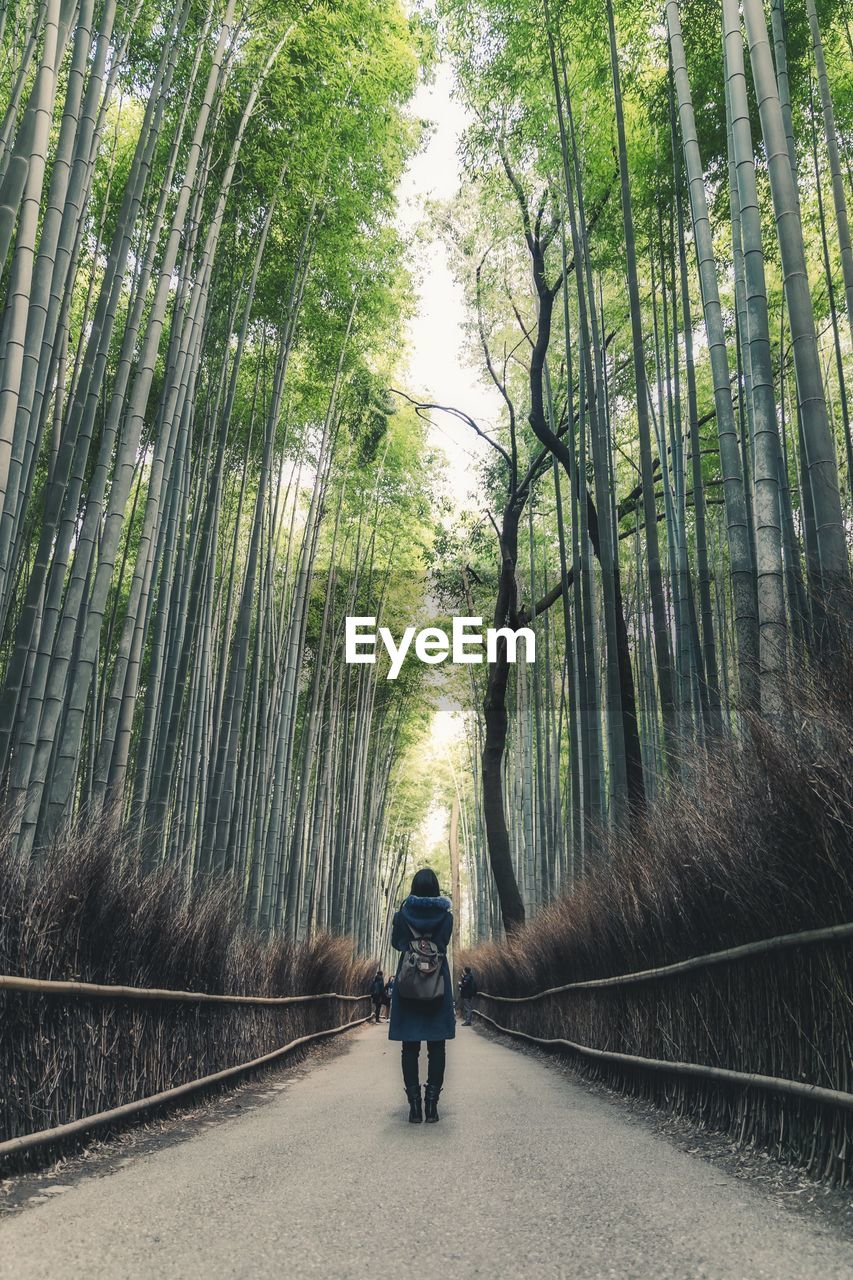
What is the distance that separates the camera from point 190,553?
5.28 m

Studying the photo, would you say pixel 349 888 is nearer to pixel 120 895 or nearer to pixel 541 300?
pixel 541 300

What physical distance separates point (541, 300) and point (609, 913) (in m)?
5.82

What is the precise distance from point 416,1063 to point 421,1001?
218 millimetres

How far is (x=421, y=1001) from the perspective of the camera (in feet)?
10.6

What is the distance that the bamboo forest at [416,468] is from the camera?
107 inches

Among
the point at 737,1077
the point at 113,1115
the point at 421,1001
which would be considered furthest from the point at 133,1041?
the point at 737,1077

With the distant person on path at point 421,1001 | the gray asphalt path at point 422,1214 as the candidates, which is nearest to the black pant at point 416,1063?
the distant person on path at point 421,1001

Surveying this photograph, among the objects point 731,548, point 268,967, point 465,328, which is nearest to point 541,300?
point 465,328

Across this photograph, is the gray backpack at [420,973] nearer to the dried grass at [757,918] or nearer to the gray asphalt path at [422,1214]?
the gray asphalt path at [422,1214]

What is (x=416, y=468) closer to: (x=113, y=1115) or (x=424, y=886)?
(x=424, y=886)

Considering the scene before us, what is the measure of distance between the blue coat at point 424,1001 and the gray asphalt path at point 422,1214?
0.29m

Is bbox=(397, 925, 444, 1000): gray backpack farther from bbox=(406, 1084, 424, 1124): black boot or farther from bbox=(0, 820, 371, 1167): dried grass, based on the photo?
bbox=(0, 820, 371, 1167): dried grass

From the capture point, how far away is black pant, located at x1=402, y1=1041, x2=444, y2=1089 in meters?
3.22

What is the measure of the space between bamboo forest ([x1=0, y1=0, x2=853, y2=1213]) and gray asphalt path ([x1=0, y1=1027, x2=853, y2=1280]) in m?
0.32
